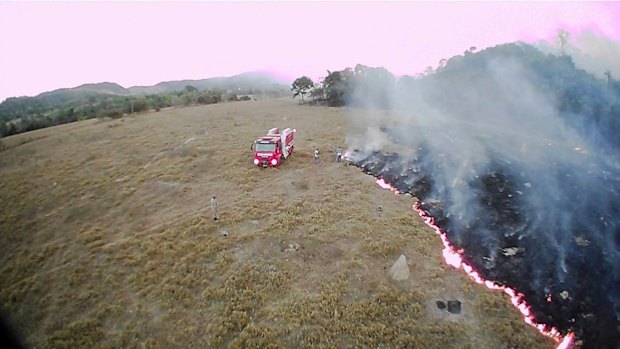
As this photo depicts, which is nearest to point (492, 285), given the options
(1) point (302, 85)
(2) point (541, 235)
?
(2) point (541, 235)

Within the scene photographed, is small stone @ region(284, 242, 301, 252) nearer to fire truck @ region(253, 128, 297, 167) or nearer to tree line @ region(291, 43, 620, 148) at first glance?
fire truck @ region(253, 128, 297, 167)

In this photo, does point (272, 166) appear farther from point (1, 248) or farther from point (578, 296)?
point (578, 296)

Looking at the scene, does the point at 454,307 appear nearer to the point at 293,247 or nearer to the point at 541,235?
the point at 293,247

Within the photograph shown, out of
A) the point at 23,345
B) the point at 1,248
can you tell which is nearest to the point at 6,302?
the point at 23,345

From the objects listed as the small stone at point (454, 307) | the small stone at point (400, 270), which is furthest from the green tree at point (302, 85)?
the small stone at point (454, 307)

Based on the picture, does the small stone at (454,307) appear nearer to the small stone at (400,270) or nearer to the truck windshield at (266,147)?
the small stone at (400,270)

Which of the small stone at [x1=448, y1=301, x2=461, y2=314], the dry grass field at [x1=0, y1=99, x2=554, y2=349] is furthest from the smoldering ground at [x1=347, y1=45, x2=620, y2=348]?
the small stone at [x1=448, y1=301, x2=461, y2=314]
